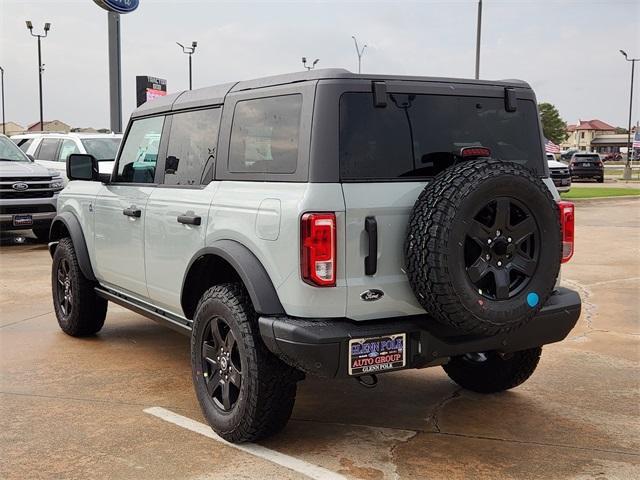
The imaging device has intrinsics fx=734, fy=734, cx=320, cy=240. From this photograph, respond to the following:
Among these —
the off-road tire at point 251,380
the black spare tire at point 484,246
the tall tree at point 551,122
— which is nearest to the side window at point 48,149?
the off-road tire at point 251,380

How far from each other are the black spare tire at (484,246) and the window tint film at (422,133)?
0.88 feet

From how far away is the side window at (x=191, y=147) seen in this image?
4.38 meters

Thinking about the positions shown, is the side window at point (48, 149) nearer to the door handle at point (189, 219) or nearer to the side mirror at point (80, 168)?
the side mirror at point (80, 168)

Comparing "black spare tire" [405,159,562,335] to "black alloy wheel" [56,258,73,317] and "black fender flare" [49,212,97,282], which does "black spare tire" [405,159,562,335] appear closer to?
"black fender flare" [49,212,97,282]

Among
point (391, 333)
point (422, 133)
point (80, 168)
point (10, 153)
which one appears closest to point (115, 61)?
point (10, 153)

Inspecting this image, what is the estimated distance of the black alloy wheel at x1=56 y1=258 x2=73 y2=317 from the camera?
6.21m

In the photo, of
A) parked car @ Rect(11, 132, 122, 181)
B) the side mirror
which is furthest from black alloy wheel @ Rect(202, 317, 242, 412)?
parked car @ Rect(11, 132, 122, 181)

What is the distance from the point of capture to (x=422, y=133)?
3758 millimetres

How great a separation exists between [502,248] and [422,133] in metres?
0.72

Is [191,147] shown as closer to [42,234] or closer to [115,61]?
[42,234]

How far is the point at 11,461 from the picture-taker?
12.2 ft

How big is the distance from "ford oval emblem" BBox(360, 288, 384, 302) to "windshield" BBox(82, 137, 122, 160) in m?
10.9

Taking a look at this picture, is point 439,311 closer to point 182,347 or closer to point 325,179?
point 325,179

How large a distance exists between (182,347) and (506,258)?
332 cm
